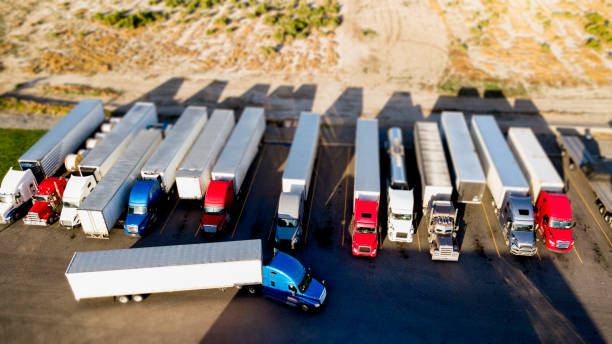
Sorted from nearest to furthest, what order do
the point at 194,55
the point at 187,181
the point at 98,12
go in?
1. the point at 187,181
2. the point at 194,55
3. the point at 98,12

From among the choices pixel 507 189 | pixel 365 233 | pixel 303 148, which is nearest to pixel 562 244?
pixel 507 189

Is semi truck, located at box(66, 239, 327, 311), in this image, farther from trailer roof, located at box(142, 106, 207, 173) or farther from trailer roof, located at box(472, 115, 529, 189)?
trailer roof, located at box(472, 115, 529, 189)

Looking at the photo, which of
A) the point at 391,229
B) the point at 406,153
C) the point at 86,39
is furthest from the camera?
the point at 86,39

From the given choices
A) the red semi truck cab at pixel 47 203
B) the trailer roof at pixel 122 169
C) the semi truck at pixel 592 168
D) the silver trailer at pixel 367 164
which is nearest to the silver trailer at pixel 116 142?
the trailer roof at pixel 122 169

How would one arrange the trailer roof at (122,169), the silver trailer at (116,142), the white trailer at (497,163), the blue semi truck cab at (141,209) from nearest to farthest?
the trailer roof at (122,169) → the blue semi truck cab at (141,209) → the white trailer at (497,163) → the silver trailer at (116,142)

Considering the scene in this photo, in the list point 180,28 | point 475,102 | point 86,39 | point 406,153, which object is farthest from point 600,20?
point 86,39

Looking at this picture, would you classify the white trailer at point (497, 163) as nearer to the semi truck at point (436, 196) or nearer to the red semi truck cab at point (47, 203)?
the semi truck at point (436, 196)

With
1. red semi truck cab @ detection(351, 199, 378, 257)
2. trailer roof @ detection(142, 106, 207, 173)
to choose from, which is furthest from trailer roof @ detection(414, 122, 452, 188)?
trailer roof @ detection(142, 106, 207, 173)

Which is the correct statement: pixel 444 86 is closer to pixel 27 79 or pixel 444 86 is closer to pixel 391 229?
pixel 391 229
